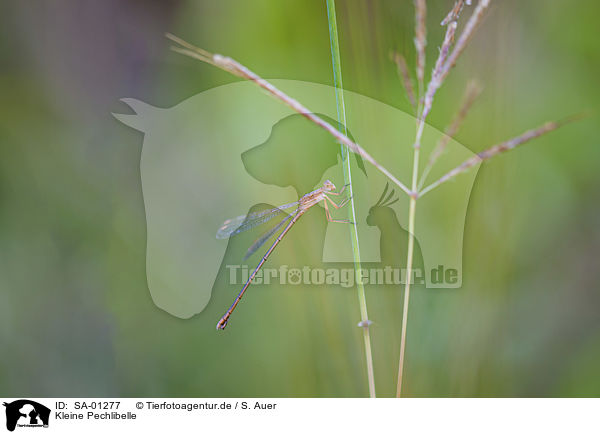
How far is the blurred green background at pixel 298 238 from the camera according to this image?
0.71 meters

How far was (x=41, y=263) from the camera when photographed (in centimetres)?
80

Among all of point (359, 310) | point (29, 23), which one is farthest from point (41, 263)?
point (359, 310)

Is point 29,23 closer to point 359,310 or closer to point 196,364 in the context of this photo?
point 196,364

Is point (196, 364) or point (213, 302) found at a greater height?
point (213, 302)

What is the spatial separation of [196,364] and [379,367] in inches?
12.7
